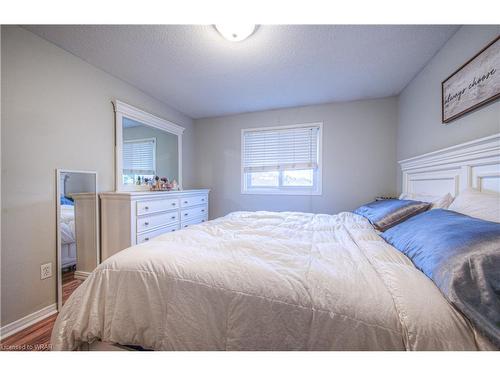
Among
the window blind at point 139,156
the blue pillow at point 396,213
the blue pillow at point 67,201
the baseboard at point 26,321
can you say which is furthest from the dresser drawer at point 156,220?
the blue pillow at point 396,213

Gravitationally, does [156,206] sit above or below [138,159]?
below

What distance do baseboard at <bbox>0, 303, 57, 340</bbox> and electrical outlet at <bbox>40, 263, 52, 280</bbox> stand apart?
0.26 metres

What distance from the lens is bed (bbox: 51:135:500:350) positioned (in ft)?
1.90

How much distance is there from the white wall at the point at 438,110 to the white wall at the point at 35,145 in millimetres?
3218

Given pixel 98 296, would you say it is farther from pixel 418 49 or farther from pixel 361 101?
pixel 361 101

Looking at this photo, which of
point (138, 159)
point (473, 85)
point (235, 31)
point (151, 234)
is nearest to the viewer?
point (473, 85)

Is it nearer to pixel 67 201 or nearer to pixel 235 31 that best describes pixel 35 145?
pixel 67 201

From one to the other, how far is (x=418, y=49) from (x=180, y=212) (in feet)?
10.2

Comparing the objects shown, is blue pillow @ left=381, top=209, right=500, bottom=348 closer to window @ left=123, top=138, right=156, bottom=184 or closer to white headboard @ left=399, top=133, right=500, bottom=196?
white headboard @ left=399, top=133, right=500, bottom=196

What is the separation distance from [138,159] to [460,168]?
317 cm

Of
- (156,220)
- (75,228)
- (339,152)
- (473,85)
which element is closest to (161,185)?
(156,220)

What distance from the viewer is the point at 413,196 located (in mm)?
1950

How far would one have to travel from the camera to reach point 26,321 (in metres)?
1.43
